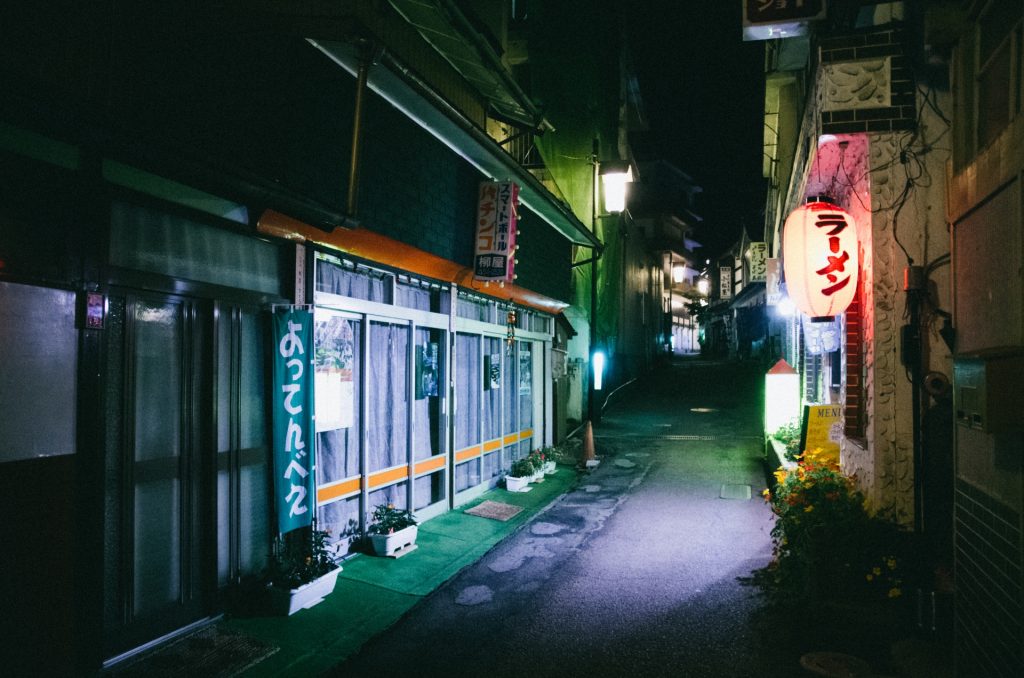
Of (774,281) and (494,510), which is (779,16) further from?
(774,281)

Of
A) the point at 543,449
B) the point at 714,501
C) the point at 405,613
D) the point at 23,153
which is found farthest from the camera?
the point at 543,449

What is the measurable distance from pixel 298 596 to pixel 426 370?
4.98 meters

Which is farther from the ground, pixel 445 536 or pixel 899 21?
pixel 899 21

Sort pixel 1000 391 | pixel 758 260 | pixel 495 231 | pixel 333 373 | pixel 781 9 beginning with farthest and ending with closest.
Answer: pixel 758 260
pixel 495 231
pixel 333 373
pixel 781 9
pixel 1000 391

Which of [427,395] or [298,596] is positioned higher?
[427,395]

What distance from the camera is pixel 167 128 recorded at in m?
5.76

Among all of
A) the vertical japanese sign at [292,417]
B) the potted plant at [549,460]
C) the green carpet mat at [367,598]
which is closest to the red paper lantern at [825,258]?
the green carpet mat at [367,598]

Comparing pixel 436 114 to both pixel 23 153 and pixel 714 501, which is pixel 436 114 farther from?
pixel 714 501

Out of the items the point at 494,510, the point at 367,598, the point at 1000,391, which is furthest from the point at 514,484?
the point at 1000,391

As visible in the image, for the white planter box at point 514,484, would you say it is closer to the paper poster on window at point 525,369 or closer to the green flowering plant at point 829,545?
the paper poster on window at point 525,369

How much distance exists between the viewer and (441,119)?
392 inches

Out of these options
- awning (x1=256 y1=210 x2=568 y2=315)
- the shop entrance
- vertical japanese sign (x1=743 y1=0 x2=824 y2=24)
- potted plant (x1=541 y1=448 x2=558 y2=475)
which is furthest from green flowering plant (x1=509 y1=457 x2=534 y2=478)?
→ vertical japanese sign (x1=743 y1=0 x2=824 y2=24)

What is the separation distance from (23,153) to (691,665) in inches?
314

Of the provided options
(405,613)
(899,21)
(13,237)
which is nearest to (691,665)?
(405,613)
